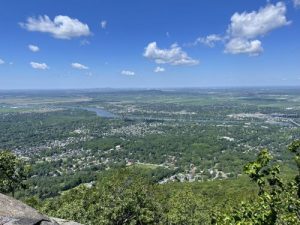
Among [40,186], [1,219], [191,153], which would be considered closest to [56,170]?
[40,186]

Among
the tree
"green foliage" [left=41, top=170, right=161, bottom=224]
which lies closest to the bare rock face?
"green foliage" [left=41, top=170, right=161, bottom=224]

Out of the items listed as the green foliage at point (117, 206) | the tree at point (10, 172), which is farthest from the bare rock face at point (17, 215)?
the tree at point (10, 172)

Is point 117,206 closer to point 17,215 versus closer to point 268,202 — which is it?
point 17,215

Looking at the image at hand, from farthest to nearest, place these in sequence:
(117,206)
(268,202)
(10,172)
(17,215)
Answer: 1. (10,172)
2. (117,206)
3. (17,215)
4. (268,202)

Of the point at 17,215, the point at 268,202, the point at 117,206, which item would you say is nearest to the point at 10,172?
the point at 117,206

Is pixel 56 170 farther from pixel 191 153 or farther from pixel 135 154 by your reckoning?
pixel 191 153

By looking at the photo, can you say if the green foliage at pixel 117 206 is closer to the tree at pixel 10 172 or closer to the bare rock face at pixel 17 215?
the tree at pixel 10 172
